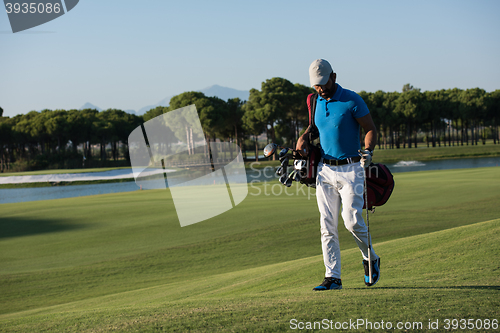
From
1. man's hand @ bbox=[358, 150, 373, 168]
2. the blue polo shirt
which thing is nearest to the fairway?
man's hand @ bbox=[358, 150, 373, 168]

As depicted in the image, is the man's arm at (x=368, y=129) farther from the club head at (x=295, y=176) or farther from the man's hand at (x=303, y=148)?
the club head at (x=295, y=176)

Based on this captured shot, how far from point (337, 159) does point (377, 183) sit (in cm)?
54

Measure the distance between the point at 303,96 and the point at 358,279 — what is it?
6314cm

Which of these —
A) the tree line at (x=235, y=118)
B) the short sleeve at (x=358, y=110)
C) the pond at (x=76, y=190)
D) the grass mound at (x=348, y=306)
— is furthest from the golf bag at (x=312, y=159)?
the tree line at (x=235, y=118)

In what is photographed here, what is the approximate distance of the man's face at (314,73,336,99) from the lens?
3889 mm

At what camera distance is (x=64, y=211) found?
15.7 metres

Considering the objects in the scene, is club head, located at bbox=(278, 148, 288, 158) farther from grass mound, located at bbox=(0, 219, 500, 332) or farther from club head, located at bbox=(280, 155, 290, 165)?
grass mound, located at bbox=(0, 219, 500, 332)

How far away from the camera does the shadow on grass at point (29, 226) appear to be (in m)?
12.2

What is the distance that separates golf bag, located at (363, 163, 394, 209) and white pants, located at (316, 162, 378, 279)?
0.59ft

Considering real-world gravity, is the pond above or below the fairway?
below

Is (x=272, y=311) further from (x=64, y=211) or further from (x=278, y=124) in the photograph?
(x=278, y=124)

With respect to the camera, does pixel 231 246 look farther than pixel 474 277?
Yes

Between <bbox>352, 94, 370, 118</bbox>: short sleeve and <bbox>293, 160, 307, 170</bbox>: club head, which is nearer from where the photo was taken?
<bbox>352, 94, 370, 118</bbox>: short sleeve

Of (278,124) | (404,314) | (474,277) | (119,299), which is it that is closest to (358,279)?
(474,277)
